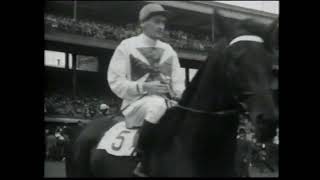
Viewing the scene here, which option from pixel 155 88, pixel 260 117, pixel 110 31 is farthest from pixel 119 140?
pixel 260 117

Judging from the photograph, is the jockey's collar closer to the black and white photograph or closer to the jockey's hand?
the black and white photograph

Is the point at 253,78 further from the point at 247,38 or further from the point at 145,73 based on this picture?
the point at 145,73

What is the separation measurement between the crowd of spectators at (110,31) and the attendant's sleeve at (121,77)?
0.71ft

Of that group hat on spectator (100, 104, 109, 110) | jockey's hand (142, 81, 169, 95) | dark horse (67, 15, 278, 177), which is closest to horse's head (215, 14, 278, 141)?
dark horse (67, 15, 278, 177)

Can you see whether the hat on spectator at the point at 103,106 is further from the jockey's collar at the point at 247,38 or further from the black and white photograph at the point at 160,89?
the jockey's collar at the point at 247,38

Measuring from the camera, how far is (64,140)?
5254 millimetres

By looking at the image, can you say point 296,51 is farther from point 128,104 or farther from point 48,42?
point 48,42

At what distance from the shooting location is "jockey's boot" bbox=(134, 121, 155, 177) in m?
4.75

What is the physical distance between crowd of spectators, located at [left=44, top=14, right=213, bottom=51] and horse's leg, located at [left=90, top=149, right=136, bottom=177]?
3.79 feet

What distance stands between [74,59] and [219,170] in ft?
6.13

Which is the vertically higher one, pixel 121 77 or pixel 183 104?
pixel 121 77

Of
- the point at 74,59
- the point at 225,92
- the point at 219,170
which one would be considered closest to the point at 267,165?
the point at 219,170

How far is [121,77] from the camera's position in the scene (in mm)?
5156

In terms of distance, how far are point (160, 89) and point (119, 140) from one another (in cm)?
60
